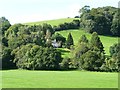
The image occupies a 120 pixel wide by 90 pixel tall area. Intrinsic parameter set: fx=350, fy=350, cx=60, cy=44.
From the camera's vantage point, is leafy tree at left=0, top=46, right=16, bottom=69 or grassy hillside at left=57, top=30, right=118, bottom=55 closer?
leafy tree at left=0, top=46, right=16, bottom=69

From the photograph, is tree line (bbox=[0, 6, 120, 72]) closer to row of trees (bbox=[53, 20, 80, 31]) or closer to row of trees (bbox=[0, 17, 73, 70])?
row of trees (bbox=[0, 17, 73, 70])

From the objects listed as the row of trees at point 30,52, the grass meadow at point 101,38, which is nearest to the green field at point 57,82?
the row of trees at point 30,52

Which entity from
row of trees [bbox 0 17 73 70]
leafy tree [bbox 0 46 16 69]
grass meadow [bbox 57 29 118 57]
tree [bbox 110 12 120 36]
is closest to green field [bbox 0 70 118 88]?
row of trees [bbox 0 17 73 70]

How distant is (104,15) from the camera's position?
133 metres

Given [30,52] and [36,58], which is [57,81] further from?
[30,52]

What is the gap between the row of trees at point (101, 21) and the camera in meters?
124

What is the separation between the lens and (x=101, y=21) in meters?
128

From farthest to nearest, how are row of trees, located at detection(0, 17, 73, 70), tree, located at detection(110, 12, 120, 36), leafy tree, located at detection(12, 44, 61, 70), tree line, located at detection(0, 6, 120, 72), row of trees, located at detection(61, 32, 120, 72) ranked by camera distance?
tree, located at detection(110, 12, 120, 36)
row of trees, located at detection(0, 17, 73, 70)
leafy tree, located at detection(12, 44, 61, 70)
tree line, located at detection(0, 6, 120, 72)
row of trees, located at detection(61, 32, 120, 72)

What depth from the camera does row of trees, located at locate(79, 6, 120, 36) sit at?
123500mm

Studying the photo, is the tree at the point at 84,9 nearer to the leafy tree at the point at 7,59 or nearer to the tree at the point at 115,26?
the tree at the point at 115,26

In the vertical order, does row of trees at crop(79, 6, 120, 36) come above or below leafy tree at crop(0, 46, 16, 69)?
above

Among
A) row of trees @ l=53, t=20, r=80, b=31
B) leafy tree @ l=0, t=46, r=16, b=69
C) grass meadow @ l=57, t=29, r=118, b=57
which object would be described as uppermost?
row of trees @ l=53, t=20, r=80, b=31

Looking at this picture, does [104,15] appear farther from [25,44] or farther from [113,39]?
[25,44]

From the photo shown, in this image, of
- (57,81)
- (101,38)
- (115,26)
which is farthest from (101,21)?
(57,81)
